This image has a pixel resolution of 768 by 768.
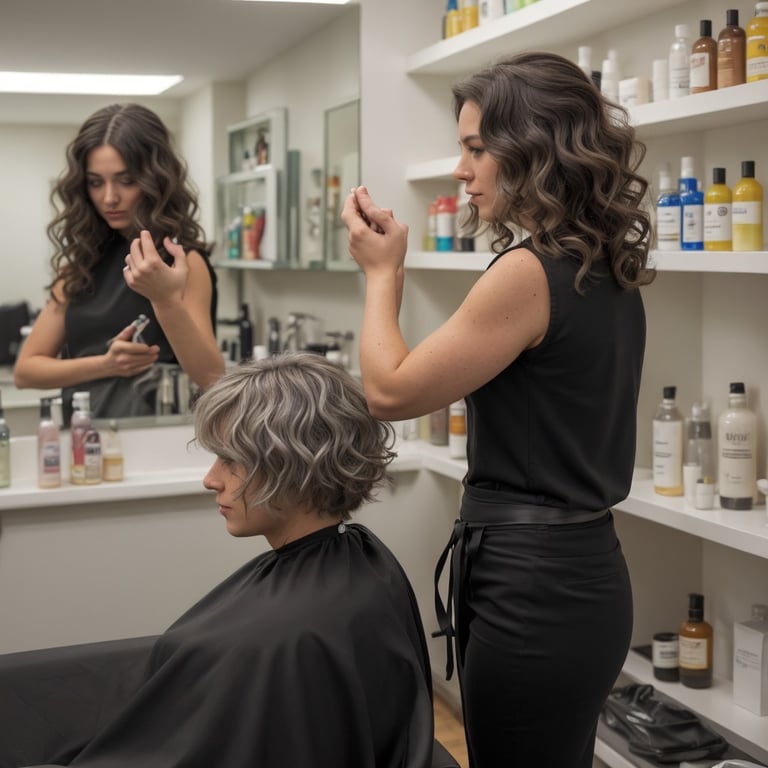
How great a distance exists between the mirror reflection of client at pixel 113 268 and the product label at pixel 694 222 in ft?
4.00

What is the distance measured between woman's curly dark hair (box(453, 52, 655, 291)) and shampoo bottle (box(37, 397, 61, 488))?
1.57m

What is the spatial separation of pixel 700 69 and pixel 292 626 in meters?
1.46

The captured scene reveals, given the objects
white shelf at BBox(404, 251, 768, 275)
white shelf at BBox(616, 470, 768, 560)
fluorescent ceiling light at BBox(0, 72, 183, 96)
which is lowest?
white shelf at BBox(616, 470, 768, 560)

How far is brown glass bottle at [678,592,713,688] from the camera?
2.60 meters

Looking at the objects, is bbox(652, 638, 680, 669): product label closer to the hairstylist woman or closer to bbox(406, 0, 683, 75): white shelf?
the hairstylist woman

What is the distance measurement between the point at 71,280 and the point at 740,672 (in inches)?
76.2

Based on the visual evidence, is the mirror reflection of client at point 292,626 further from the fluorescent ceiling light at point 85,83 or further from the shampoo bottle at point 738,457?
the fluorescent ceiling light at point 85,83

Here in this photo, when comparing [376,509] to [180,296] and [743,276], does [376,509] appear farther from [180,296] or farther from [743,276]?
[743,276]

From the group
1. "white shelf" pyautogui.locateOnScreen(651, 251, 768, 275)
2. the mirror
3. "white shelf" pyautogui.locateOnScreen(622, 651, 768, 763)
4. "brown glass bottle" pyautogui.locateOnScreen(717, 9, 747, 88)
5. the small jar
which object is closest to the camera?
"white shelf" pyautogui.locateOnScreen(651, 251, 768, 275)

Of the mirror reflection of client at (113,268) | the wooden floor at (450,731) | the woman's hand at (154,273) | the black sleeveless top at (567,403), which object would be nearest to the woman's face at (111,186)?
the mirror reflection of client at (113,268)

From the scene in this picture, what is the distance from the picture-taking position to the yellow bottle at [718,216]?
7.28 ft

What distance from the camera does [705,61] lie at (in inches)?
87.5

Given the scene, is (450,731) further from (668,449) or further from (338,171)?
(338,171)

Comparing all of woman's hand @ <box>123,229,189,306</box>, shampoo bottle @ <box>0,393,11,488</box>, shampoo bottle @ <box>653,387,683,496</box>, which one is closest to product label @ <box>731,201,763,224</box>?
shampoo bottle @ <box>653,387,683,496</box>
